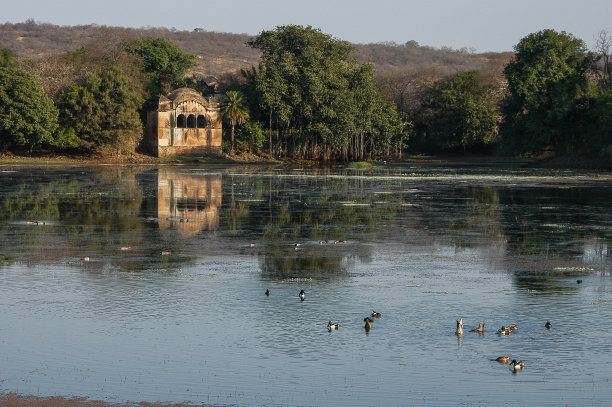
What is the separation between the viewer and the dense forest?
292 ft

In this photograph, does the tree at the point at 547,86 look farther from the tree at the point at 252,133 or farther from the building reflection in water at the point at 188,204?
the building reflection in water at the point at 188,204

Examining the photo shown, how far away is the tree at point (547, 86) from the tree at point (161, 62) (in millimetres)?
43224

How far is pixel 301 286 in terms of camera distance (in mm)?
19281

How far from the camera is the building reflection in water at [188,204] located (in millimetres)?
31312

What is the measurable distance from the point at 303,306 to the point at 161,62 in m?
98.9

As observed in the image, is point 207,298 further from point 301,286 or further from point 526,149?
point 526,149

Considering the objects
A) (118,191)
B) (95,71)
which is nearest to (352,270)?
(118,191)

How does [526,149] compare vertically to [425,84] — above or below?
below

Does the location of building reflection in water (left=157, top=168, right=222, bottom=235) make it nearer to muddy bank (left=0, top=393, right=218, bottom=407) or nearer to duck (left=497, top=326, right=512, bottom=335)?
duck (left=497, top=326, right=512, bottom=335)

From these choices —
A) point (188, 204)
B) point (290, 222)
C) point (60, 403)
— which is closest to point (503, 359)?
point (60, 403)

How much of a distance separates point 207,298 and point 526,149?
82378mm

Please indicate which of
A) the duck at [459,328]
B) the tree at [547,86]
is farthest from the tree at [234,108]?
the duck at [459,328]

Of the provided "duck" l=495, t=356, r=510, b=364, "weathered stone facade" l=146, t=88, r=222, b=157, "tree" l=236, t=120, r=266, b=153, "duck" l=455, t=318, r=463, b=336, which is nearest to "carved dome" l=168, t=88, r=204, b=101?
"weathered stone facade" l=146, t=88, r=222, b=157

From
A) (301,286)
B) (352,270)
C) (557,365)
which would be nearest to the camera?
(557,365)
